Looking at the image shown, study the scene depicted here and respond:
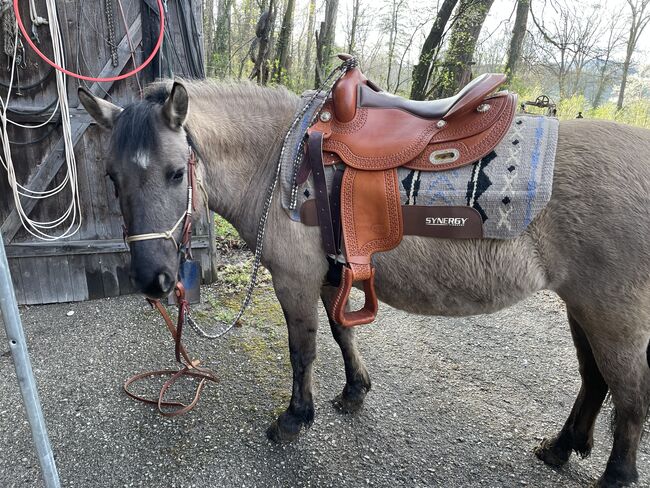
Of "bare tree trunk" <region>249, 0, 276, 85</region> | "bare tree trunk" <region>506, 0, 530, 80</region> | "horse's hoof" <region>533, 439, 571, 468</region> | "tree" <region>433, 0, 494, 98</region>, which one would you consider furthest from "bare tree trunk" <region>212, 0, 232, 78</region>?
"horse's hoof" <region>533, 439, 571, 468</region>

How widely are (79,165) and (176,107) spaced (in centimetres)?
245

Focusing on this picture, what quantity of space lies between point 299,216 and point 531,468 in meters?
1.86

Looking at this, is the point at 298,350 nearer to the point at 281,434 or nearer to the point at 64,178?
the point at 281,434

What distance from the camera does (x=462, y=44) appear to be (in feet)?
20.7

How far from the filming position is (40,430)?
4.59 ft

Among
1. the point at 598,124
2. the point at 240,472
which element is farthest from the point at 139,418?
the point at 598,124

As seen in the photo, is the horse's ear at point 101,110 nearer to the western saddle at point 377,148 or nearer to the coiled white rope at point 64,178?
the western saddle at point 377,148

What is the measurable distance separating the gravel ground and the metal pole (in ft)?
2.52

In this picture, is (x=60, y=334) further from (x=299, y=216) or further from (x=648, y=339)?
(x=648, y=339)

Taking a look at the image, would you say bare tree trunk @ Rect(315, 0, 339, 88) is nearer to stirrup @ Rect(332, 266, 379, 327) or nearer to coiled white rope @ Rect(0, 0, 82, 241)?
coiled white rope @ Rect(0, 0, 82, 241)

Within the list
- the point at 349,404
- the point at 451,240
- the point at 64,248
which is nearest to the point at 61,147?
the point at 64,248

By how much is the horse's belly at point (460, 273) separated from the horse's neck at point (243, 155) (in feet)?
2.32

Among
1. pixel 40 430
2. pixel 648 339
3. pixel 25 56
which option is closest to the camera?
pixel 40 430

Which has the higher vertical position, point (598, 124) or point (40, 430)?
point (598, 124)
